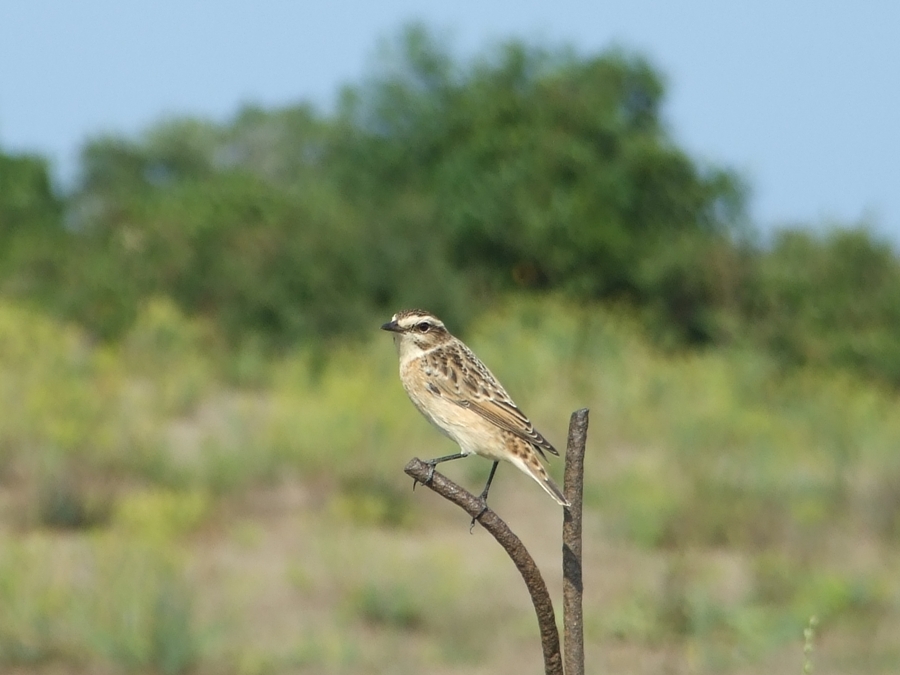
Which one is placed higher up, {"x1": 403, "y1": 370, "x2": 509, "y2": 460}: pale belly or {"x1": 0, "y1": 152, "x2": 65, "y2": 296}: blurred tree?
{"x1": 0, "y1": 152, "x2": 65, "y2": 296}: blurred tree

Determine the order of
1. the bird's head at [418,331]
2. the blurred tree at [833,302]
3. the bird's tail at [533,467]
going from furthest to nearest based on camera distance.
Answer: the blurred tree at [833,302]
the bird's head at [418,331]
the bird's tail at [533,467]

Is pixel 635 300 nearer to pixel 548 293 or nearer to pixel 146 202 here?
pixel 548 293

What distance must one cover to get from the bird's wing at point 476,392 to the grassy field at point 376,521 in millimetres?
3946

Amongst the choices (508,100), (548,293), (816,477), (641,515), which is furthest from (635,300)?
(641,515)

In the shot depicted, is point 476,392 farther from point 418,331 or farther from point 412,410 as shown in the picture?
point 412,410

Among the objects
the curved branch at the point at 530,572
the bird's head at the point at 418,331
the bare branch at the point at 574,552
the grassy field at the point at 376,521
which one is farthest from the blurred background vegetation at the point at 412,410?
the bare branch at the point at 574,552

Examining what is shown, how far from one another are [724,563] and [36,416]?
6.25 m

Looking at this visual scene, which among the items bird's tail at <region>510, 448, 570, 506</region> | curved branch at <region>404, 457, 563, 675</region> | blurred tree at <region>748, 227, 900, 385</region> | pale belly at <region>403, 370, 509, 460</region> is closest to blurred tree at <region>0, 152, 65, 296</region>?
blurred tree at <region>748, 227, 900, 385</region>

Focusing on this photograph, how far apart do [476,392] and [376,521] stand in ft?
23.8

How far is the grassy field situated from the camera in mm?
8078

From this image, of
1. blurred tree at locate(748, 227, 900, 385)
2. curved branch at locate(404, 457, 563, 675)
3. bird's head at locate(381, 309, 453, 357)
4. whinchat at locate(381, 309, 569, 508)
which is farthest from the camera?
blurred tree at locate(748, 227, 900, 385)

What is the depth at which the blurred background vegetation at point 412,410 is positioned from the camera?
28.3ft

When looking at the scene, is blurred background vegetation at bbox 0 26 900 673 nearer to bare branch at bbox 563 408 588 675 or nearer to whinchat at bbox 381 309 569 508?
whinchat at bbox 381 309 569 508

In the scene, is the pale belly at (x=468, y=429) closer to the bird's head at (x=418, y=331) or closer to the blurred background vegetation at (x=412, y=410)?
the bird's head at (x=418, y=331)
